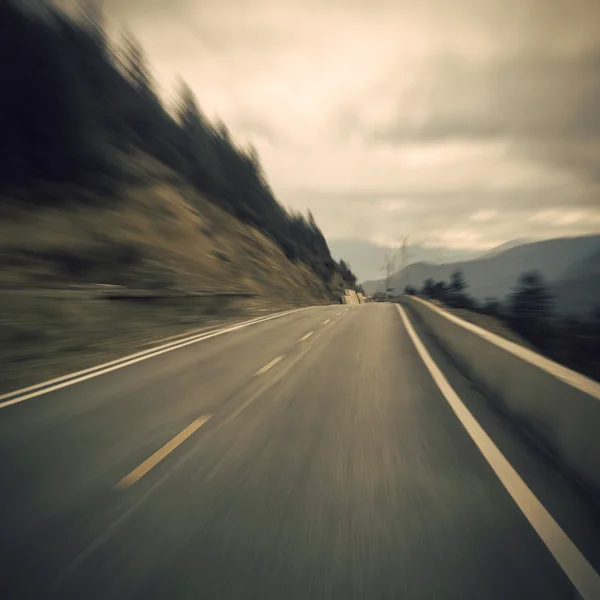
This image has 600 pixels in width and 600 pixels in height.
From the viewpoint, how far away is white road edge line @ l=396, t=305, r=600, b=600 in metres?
2.94

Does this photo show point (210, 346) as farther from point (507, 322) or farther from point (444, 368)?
point (507, 322)

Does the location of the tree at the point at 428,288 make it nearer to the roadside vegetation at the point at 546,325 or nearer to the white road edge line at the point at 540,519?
the roadside vegetation at the point at 546,325

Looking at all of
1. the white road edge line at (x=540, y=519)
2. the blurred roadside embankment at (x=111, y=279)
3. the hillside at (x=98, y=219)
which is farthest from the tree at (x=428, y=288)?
the white road edge line at (x=540, y=519)

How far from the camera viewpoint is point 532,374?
594 cm

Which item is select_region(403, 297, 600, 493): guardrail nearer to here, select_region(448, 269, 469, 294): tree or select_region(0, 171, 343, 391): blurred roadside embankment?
select_region(0, 171, 343, 391): blurred roadside embankment

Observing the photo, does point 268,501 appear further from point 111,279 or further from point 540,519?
point 111,279

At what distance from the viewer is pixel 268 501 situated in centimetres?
405

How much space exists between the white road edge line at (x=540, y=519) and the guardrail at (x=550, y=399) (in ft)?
1.64

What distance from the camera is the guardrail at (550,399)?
14.0ft

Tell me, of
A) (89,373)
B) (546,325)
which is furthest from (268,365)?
(546,325)

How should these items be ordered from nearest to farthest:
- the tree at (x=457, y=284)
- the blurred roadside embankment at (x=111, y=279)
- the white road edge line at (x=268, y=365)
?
the white road edge line at (x=268, y=365) → the blurred roadside embankment at (x=111, y=279) → the tree at (x=457, y=284)

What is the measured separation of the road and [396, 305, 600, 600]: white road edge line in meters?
0.06

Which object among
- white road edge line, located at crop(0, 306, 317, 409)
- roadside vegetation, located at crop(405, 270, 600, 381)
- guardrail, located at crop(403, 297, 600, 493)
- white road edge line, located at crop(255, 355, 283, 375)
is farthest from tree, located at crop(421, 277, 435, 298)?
guardrail, located at crop(403, 297, 600, 493)

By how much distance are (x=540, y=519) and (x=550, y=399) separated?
1835 millimetres
